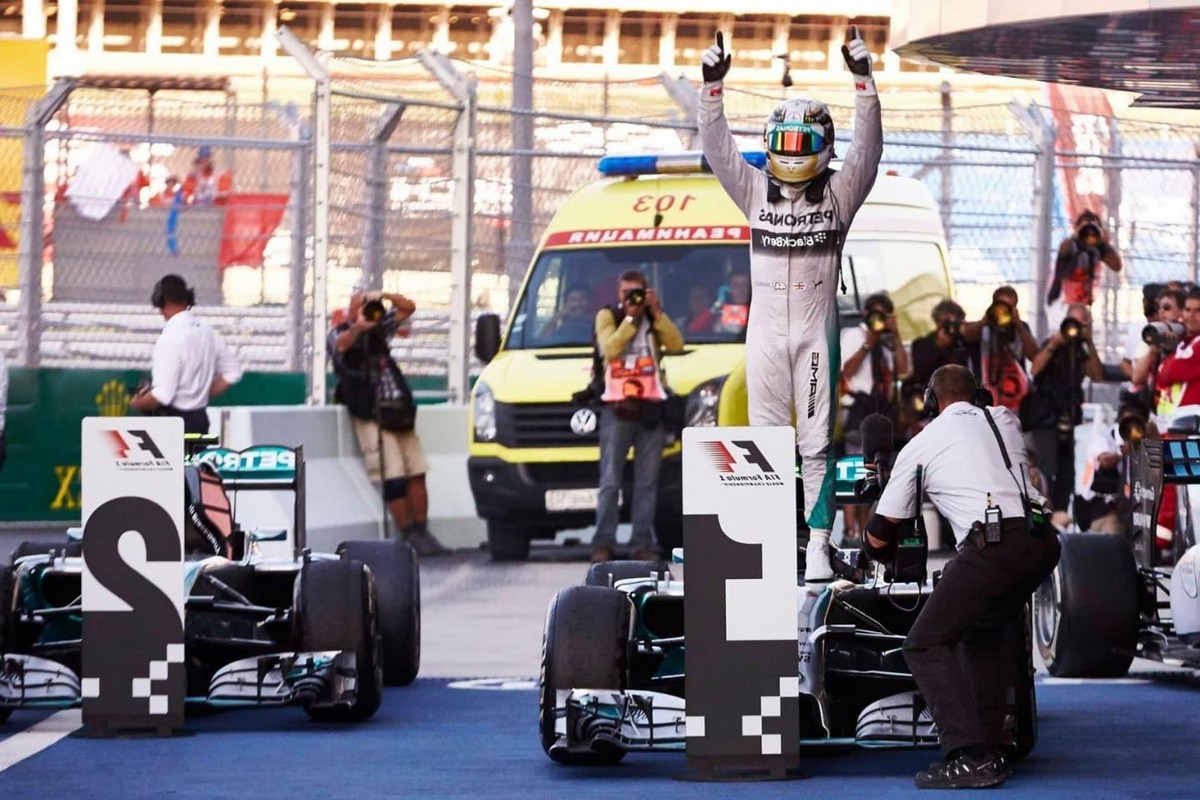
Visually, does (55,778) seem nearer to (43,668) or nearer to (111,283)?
(43,668)

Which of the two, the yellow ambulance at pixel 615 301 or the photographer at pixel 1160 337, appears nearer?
the photographer at pixel 1160 337

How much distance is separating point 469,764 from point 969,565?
180cm

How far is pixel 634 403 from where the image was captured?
16.5m

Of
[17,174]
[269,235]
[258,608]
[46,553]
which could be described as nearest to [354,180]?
[269,235]

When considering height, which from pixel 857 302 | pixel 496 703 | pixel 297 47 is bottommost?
pixel 496 703

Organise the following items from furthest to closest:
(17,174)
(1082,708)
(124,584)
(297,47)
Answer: (17,174) → (297,47) → (1082,708) → (124,584)

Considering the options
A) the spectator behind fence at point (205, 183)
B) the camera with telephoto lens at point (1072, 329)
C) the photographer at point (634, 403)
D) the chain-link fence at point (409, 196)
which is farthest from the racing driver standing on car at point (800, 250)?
the spectator behind fence at point (205, 183)

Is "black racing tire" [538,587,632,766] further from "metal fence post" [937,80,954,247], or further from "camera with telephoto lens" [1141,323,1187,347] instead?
"metal fence post" [937,80,954,247]

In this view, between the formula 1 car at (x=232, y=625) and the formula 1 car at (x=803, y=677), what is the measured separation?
1.19 m

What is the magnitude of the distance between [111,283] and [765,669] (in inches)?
432

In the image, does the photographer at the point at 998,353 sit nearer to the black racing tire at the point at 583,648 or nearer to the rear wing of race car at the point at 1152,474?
the rear wing of race car at the point at 1152,474

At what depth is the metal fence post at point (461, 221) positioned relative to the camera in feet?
61.3

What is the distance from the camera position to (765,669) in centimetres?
833

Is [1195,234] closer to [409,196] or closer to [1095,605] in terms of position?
[409,196]
